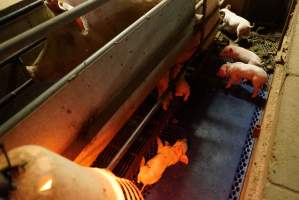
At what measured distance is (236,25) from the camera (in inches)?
184

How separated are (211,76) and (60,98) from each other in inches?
112

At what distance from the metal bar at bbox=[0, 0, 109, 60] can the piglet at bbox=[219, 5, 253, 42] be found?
334 centimetres

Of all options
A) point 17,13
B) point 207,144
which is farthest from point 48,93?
point 207,144

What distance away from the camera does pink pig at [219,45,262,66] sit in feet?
13.2

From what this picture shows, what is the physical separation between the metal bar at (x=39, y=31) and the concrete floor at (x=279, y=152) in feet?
4.25

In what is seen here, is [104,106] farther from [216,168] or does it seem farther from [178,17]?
[216,168]

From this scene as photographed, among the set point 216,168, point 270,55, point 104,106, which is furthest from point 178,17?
point 270,55

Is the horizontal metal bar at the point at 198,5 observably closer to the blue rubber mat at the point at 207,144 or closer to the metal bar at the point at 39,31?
the blue rubber mat at the point at 207,144

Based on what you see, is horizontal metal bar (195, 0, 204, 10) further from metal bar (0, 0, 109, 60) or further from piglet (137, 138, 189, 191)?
metal bar (0, 0, 109, 60)

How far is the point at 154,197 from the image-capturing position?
109 inches

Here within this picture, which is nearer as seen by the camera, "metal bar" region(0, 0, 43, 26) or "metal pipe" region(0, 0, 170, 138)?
"metal pipe" region(0, 0, 170, 138)

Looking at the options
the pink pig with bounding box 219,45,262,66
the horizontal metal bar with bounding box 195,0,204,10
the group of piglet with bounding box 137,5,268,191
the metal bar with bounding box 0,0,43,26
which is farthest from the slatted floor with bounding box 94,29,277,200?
the metal bar with bounding box 0,0,43,26

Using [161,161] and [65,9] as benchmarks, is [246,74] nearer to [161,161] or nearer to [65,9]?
[161,161]

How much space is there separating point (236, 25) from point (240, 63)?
3.78ft
